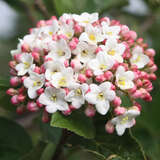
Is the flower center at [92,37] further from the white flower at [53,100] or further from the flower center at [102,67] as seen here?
the white flower at [53,100]

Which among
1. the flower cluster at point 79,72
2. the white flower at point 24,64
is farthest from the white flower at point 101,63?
the white flower at point 24,64

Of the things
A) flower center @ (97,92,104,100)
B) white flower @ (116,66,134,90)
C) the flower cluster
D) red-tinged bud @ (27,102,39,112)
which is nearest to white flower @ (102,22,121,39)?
the flower cluster

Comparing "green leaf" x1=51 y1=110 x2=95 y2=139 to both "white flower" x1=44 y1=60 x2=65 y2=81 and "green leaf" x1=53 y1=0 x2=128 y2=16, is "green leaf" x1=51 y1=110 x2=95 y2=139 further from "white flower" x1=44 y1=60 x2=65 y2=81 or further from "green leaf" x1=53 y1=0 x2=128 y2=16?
"green leaf" x1=53 y1=0 x2=128 y2=16

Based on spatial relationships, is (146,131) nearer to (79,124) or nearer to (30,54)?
(79,124)

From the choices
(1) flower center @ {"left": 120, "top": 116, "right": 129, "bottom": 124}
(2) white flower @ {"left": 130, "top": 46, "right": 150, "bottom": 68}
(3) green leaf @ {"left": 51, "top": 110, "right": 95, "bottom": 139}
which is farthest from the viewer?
(2) white flower @ {"left": 130, "top": 46, "right": 150, "bottom": 68}

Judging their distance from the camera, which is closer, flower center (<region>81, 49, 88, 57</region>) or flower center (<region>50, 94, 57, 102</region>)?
flower center (<region>50, 94, 57, 102</region>)

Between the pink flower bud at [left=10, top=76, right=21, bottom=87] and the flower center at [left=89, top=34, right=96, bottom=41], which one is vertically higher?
the flower center at [left=89, top=34, right=96, bottom=41]
